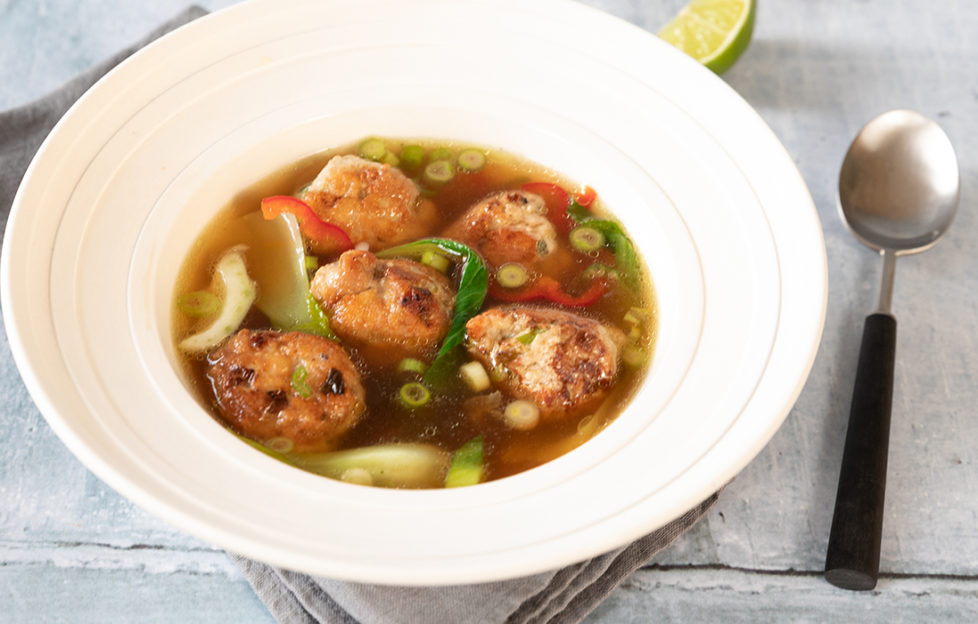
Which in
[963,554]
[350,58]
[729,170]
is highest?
[350,58]

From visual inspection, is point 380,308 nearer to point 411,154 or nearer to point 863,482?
point 411,154

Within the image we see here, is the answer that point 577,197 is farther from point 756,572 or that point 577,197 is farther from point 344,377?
point 756,572

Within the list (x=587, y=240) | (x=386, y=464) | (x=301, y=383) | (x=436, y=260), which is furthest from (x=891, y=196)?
(x=301, y=383)

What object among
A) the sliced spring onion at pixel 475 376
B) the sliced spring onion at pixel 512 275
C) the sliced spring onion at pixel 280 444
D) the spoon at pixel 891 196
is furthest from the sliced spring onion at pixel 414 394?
the spoon at pixel 891 196

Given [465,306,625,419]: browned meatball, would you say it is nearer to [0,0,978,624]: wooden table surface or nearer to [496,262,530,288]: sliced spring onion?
[496,262,530,288]: sliced spring onion

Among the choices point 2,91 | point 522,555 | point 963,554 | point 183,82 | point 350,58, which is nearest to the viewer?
point 522,555

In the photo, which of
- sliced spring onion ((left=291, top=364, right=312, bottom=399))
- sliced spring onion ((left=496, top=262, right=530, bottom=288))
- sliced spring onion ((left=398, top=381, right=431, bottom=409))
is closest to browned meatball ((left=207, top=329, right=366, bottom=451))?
sliced spring onion ((left=291, top=364, right=312, bottom=399))

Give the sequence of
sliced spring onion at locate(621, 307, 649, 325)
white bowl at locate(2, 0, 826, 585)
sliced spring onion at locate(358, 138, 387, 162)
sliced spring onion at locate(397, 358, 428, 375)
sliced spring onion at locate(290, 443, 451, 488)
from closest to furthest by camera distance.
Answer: white bowl at locate(2, 0, 826, 585)
sliced spring onion at locate(290, 443, 451, 488)
sliced spring onion at locate(397, 358, 428, 375)
sliced spring onion at locate(621, 307, 649, 325)
sliced spring onion at locate(358, 138, 387, 162)

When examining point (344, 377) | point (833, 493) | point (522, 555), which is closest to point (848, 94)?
point (833, 493)
